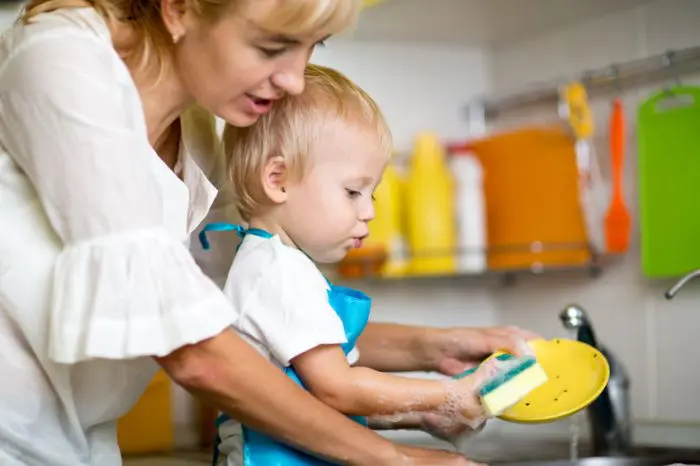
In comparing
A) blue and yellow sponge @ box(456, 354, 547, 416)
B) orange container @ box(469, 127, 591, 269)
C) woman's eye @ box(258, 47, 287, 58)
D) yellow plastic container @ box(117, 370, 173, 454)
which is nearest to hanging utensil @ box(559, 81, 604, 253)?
orange container @ box(469, 127, 591, 269)

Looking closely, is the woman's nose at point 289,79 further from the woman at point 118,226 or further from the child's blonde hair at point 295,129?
the child's blonde hair at point 295,129

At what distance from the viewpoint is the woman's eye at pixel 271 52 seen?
0.97 metres

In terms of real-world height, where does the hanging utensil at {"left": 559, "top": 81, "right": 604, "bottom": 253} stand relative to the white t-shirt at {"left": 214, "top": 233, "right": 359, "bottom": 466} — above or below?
→ below

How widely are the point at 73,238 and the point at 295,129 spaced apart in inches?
12.8

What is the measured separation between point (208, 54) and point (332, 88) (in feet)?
0.70

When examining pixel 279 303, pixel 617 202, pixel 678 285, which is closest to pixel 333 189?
pixel 279 303

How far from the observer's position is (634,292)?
5.85ft

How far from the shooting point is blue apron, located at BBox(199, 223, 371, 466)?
1043 mm

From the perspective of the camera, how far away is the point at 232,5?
3.12 ft

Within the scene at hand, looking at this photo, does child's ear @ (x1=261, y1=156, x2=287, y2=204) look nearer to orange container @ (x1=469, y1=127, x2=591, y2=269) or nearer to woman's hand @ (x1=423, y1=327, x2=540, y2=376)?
woman's hand @ (x1=423, y1=327, x2=540, y2=376)

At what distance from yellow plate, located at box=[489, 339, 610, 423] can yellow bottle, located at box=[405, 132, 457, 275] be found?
630mm

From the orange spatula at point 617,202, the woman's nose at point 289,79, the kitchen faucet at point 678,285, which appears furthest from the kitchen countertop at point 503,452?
the woman's nose at point 289,79

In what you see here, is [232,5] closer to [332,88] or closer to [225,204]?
[332,88]

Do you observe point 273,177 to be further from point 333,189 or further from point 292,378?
point 292,378
